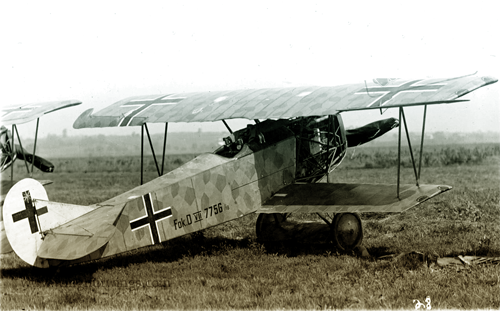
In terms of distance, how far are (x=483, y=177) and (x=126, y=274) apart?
19883 millimetres

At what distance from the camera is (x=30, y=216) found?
7.05 m

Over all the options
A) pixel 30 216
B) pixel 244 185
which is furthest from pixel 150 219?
pixel 244 185

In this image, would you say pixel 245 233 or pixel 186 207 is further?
pixel 245 233

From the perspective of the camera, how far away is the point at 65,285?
22.8 feet

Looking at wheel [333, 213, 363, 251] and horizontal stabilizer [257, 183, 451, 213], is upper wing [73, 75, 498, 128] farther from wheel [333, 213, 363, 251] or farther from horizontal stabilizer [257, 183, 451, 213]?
wheel [333, 213, 363, 251]

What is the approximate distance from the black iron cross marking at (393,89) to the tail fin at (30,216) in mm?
4502

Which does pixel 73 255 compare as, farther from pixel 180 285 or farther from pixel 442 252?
pixel 442 252

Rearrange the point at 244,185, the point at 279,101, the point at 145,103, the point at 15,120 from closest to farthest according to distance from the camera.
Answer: the point at 244,185 → the point at 279,101 → the point at 15,120 → the point at 145,103

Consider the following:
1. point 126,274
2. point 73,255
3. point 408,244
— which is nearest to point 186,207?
point 126,274

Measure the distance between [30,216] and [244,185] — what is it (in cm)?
329

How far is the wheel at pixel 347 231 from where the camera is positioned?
8.87 m

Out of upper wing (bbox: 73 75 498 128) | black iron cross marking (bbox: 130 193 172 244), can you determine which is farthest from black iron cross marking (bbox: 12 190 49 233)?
upper wing (bbox: 73 75 498 128)

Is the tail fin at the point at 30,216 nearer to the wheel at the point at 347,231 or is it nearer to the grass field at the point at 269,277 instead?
the grass field at the point at 269,277

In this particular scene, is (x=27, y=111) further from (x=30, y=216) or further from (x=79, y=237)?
(x=79, y=237)
